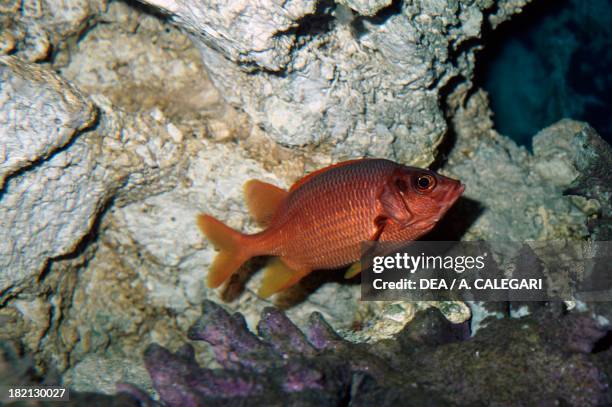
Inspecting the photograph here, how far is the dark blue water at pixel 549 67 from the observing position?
356 cm

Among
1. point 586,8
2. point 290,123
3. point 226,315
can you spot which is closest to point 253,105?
point 290,123

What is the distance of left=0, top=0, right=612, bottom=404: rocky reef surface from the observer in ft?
8.55

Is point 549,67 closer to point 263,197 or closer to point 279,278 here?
point 263,197

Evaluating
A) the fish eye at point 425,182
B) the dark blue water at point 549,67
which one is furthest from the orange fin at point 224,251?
the dark blue water at point 549,67

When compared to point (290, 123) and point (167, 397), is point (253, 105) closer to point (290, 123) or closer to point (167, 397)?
point (290, 123)

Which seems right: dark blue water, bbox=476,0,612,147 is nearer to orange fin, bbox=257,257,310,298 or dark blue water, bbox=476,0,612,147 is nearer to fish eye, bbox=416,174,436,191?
fish eye, bbox=416,174,436,191

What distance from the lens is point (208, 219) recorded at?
121 inches

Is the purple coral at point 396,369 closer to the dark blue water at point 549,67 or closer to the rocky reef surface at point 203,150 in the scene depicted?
the rocky reef surface at point 203,150

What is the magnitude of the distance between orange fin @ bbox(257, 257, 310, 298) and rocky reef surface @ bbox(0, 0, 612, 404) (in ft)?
1.62

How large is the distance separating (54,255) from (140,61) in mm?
1508

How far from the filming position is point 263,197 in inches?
118

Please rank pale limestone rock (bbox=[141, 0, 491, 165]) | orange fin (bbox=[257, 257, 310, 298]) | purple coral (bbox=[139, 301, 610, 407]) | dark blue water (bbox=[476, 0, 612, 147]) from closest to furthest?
1. purple coral (bbox=[139, 301, 610, 407])
2. pale limestone rock (bbox=[141, 0, 491, 165])
3. orange fin (bbox=[257, 257, 310, 298])
4. dark blue water (bbox=[476, 0, 612, 147])

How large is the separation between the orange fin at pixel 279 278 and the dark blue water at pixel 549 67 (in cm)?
230

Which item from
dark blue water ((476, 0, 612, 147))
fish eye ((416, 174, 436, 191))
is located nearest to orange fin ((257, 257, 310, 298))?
fish eye ((416, 174, 436, 191))
